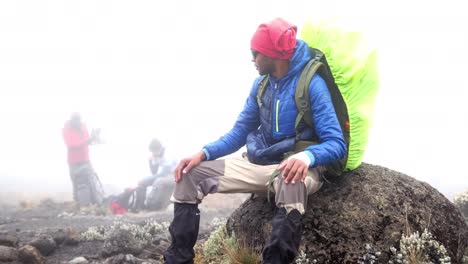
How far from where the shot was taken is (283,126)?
199 inches

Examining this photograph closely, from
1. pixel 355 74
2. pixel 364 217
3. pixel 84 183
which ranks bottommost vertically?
pixel 84 183

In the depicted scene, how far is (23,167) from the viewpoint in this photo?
5175cm

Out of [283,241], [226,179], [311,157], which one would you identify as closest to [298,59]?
[311,157]

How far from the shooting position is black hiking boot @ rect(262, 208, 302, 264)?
4.17 metres

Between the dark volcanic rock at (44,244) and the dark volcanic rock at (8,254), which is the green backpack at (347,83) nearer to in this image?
the dark volcanic rock at (8,254)

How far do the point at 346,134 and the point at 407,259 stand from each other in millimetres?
1366

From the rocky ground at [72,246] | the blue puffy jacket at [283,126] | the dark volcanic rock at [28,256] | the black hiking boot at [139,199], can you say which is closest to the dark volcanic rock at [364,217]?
the blue puffy jacket at [283,126]

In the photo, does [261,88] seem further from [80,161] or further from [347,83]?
[80,161]

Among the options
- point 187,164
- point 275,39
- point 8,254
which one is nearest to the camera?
point 275,39

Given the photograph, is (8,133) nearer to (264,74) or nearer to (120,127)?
(120,127)

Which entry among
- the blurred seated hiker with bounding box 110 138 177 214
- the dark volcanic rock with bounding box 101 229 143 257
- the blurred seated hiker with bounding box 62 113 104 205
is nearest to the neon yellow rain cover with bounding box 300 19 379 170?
the dark volcanic rock with bounding box 101 229 143 257

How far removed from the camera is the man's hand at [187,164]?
494 cm

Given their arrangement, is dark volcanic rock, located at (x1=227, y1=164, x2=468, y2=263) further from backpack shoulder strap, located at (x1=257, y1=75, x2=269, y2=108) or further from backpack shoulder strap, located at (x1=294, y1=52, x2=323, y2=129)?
backpack shoulder strap, located at (x1=257, y1=75, x2=269, y2=108)

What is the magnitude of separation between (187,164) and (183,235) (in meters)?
0.75
